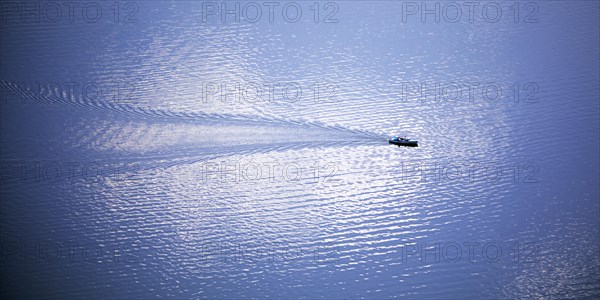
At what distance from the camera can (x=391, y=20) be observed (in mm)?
5891

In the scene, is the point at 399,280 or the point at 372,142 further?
the point at 372,142

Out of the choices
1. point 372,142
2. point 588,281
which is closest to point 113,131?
point 372,142

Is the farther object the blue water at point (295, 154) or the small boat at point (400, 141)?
the small boat at point (400, 141)

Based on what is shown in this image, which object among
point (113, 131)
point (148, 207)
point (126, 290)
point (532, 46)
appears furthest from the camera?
point (532, 46)

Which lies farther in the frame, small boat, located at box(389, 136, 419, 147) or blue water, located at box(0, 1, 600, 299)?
small boat, located at box(389, 136, 419, 147)

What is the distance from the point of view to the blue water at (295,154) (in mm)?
4652

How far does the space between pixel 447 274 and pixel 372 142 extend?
106 centimetres

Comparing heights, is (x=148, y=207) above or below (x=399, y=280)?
above

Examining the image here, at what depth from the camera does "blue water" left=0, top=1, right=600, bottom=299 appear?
4652 millimetres

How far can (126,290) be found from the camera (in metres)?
4.57

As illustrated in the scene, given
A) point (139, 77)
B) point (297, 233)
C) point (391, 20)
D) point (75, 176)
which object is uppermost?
point (391, 20)

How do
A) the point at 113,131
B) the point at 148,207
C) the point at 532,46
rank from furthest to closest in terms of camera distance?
1. the point at 532,46
2. the point at 113,131
3. the point at 148,207

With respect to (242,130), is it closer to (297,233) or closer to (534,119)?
(297,233)

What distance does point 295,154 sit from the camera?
511cm
